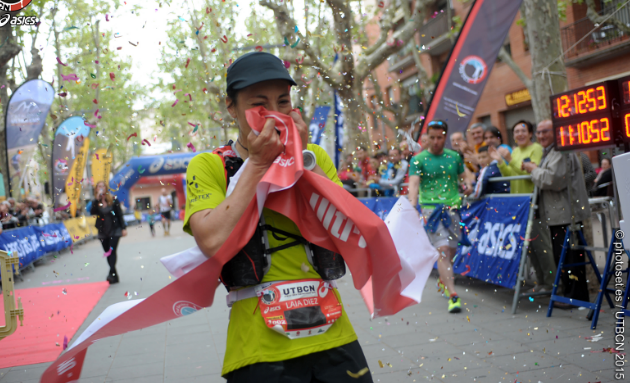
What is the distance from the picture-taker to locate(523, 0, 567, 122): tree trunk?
7.48 metres

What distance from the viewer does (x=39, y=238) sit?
1554 cm

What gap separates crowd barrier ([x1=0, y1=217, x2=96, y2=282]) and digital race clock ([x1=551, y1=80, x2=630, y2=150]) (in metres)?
10.0

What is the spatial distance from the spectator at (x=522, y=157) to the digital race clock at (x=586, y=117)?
46.6 inches

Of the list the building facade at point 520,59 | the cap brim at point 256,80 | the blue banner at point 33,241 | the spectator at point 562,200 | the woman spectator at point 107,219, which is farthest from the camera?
the building facade at point 520,59

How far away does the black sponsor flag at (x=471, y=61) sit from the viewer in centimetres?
937

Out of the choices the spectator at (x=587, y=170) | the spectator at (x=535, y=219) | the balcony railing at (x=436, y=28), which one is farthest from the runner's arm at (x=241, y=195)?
the balcony railing at (x=436, y=28)

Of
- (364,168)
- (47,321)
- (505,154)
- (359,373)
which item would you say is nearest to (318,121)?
(364,168)

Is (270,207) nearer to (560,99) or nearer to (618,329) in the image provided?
(618,329)

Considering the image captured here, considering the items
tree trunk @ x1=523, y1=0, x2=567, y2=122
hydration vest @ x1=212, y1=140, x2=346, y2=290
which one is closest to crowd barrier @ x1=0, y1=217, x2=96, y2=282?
tree trunk @ x1=523, y1=0, x2=567, y2=122

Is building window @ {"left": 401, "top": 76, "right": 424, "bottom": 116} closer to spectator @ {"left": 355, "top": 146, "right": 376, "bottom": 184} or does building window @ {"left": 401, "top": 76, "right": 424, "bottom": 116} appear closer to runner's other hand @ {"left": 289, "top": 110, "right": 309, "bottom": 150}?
spectator @ {"left": 355, "top": 146, "right": 376, "bottom": 184}

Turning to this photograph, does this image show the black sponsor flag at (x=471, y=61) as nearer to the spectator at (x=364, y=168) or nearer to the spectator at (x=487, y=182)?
the spectator at (x=364, y=168)

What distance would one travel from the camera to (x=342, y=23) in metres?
15.0

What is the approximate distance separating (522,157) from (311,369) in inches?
239

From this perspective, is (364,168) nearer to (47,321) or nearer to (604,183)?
(604,183)
